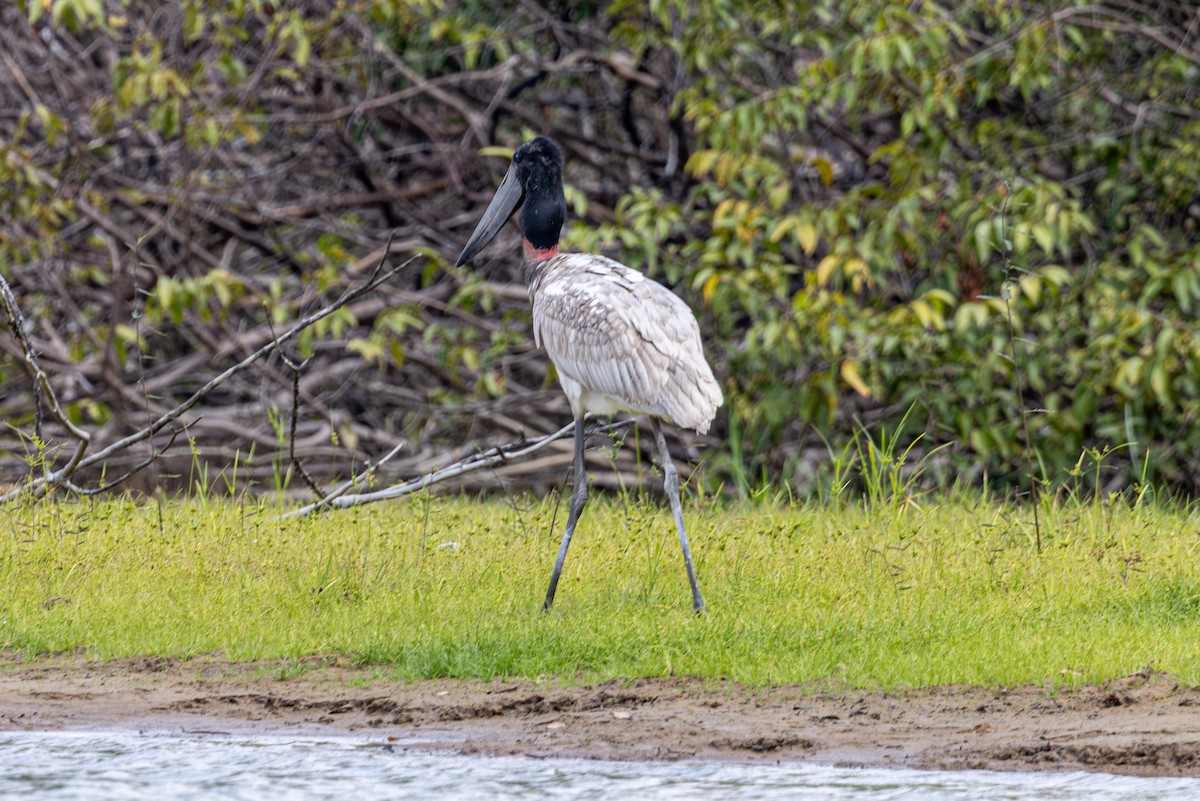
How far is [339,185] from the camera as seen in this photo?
37.2ft

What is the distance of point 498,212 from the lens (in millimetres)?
7316

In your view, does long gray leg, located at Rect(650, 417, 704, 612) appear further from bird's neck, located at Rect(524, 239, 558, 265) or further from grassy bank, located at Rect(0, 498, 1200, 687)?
bird's neck, located at Rect(524, 239, 558, 265)

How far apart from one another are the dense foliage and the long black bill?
1.60 m

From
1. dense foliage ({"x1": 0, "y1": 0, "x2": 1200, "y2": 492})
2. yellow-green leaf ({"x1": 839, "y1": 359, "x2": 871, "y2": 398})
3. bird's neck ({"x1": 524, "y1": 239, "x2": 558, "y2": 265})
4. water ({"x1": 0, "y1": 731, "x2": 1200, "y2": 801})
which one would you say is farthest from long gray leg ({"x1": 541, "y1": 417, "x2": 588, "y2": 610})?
yellow-green leaf ({"x1": 839, "y1": 359, "x2": 871, "y2": 398})

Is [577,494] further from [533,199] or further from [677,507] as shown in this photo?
[533,199]

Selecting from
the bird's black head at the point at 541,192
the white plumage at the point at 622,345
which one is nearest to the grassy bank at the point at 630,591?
the white plumage at the point at 622,345

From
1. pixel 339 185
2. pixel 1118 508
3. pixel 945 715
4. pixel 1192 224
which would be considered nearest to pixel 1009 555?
pixel 1118 508

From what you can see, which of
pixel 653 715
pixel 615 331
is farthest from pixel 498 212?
pixel 653 715

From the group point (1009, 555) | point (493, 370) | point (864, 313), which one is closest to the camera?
point (1009, 555)

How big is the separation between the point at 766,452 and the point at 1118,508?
3.20 meters

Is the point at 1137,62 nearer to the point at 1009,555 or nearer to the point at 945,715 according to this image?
the point at 1009,555

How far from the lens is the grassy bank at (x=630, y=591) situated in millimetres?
5340

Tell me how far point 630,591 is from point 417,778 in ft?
6.57

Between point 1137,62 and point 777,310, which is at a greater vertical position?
point 1137,62
